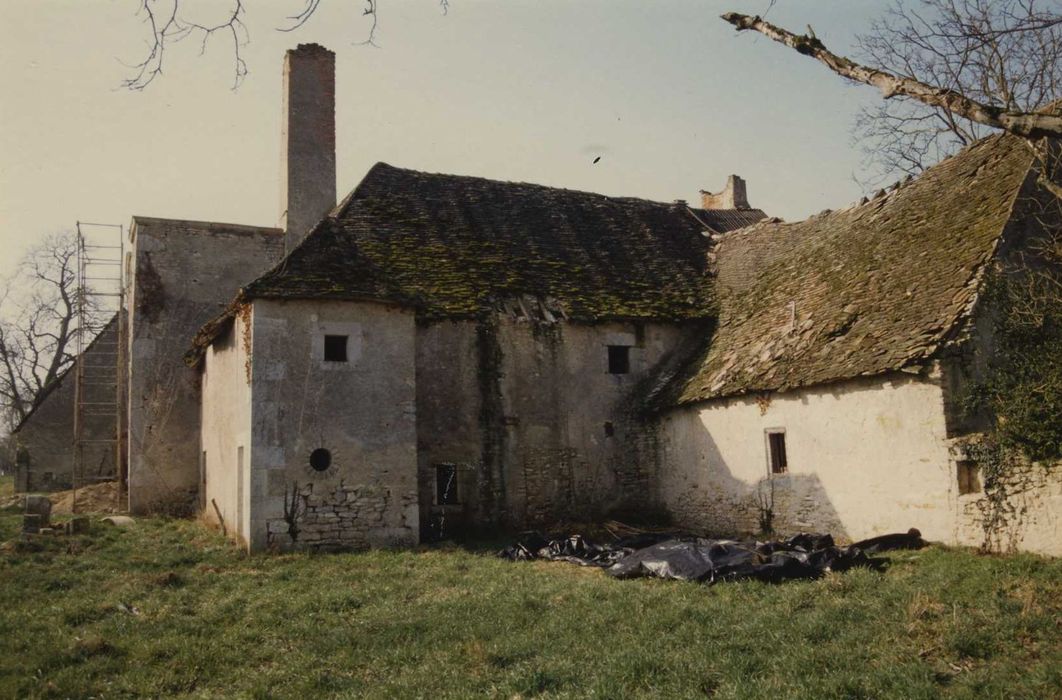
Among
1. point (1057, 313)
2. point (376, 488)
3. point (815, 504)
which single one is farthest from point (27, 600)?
point (1057, 313)

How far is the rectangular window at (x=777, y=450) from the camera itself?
14.5 meters

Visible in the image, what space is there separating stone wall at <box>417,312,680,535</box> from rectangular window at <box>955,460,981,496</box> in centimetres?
763

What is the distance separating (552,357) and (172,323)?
1003 centimetres

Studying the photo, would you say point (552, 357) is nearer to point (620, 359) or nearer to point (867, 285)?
point (620, 359)

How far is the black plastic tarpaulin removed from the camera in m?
9.95

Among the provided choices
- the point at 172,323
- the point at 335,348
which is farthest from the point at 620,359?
the point at 172,323

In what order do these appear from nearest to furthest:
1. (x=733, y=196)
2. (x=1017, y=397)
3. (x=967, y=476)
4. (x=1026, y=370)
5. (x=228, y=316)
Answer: (x=1017, y=397)
(x=1026, y=370)
(x=967, y=476)
(x=228, y=316)
(x=733, y=196)

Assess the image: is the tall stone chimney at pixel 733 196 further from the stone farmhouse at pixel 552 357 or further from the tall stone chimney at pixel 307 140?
the tall stone chimney at pixel 307 140

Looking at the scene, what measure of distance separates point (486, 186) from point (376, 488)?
9.41m

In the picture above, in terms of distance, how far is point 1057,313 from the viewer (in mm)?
11195

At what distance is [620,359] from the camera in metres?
18.5

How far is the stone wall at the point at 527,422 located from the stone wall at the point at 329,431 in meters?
1.35

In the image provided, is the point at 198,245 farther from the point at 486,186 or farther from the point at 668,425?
the point at 668,425

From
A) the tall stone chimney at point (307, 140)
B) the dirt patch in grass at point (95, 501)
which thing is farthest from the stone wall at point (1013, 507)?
the dirt patch in grass at point (95, 501)
